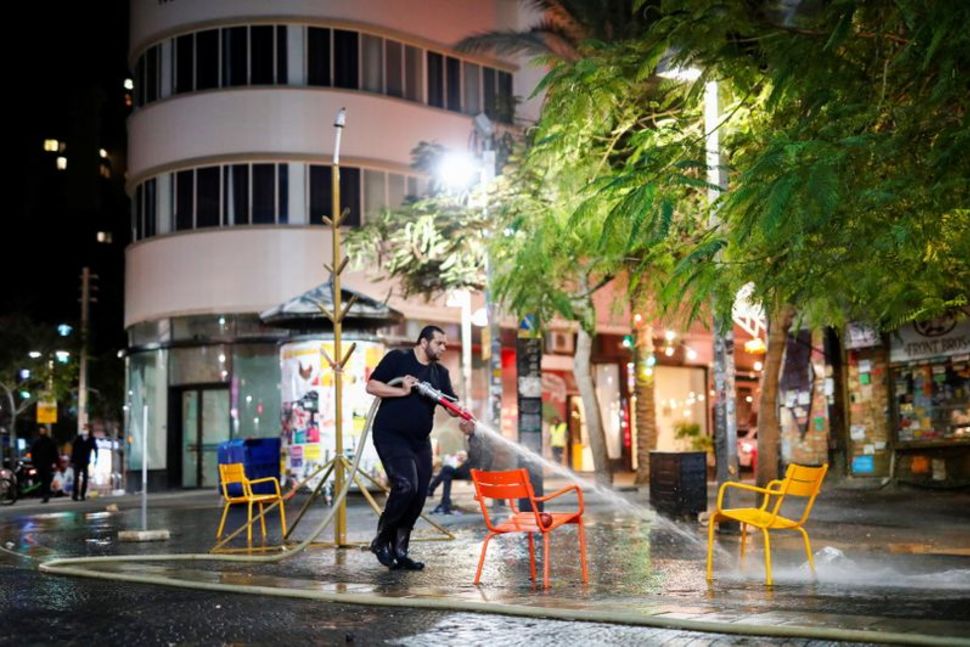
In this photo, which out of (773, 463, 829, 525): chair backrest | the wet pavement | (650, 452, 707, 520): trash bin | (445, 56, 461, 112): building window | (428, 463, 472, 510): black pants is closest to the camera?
the wet pavement

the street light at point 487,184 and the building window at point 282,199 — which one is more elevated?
the building window at point 282,199

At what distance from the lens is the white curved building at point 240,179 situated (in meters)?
32.2

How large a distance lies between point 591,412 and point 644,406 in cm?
227

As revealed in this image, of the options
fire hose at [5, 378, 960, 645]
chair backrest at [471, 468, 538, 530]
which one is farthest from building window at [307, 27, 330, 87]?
chair backrest at [471, 468, 538, 530]

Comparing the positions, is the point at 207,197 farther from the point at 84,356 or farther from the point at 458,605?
the point at 458,605

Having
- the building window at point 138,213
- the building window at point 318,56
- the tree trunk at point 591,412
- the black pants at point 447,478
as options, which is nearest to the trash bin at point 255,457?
the black pants at point 447,478

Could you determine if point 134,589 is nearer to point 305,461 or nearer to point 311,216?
point 305,461

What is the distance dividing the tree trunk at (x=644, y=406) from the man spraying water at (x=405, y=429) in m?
16.3

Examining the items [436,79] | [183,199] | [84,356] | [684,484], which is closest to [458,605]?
[684,484]

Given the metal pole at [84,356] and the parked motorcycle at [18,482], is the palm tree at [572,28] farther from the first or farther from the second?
the metal pole at [84,356]

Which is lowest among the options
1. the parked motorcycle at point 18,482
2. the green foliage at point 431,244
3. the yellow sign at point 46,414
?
the parked motorcycle at point 18,482

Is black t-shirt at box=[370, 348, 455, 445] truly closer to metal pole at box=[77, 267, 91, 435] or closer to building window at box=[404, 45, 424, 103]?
building window at box=[404, 45, 424, 103]

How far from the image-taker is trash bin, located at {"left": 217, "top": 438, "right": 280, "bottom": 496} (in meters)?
22.3

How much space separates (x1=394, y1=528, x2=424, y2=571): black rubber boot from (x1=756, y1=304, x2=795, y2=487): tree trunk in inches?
301
